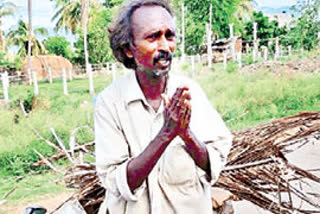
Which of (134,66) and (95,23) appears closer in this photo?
(134,66)

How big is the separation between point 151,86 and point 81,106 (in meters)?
3.62

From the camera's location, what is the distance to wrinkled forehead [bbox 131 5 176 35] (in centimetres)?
51

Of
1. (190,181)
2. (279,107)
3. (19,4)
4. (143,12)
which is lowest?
(279,107)

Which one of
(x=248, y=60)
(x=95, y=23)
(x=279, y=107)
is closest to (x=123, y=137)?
(x=95, y=23)

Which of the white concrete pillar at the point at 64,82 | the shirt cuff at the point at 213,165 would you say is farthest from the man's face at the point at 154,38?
the white concrete pillar at the point at 64,82

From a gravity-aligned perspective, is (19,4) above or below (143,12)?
above

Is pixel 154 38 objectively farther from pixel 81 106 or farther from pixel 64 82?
pixel 64 82

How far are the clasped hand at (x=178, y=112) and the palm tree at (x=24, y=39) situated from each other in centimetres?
381

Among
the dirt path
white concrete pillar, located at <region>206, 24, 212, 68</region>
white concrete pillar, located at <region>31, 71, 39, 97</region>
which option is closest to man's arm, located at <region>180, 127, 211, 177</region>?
the dirt path

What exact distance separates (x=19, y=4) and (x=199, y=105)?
3.75m

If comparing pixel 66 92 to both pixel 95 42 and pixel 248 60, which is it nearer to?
pixel 95 42

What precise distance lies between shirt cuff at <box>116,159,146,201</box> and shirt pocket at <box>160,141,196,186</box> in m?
0.04

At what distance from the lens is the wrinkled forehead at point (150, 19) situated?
0.51 meters

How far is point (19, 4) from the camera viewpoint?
12.9 ft
